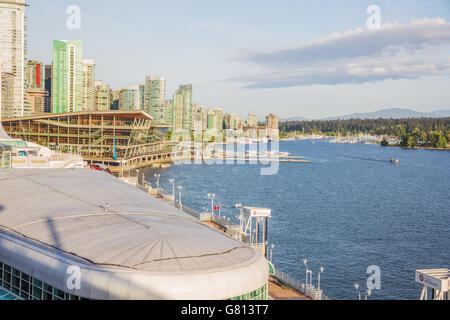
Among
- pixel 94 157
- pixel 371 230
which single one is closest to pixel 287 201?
pixel 371 230

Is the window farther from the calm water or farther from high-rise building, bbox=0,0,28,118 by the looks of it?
high-rise building, bbox=0,0,28,118

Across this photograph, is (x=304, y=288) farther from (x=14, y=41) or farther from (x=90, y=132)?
(x=14, y=41)

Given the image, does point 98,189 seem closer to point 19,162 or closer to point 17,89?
point 19,162

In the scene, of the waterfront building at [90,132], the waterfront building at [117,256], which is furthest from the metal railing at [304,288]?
the waterfront building at [90,132]

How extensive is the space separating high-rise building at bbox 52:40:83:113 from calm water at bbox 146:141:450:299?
86.2 meters

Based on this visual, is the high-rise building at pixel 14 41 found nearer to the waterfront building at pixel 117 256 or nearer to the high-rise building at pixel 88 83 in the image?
the high-rise building at pixel 88 83

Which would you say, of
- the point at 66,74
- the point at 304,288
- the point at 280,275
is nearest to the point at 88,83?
the point at 66,74

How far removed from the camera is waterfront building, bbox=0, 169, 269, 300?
15.1 m

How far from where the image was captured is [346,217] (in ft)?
186

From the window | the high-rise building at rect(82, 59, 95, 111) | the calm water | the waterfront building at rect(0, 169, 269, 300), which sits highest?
the high-rise building at rect(82, 59, 95, 111)

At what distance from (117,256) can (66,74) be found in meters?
172

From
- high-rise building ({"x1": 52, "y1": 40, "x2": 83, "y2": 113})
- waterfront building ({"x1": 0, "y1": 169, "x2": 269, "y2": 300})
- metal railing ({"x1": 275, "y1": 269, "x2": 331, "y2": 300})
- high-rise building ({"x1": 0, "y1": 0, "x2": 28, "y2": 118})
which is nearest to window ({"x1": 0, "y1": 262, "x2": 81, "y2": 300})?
waterfront building ({"x1": 0, "y1": 169, "x2": 269, "y2": 300})

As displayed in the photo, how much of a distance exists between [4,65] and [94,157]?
84.2m
